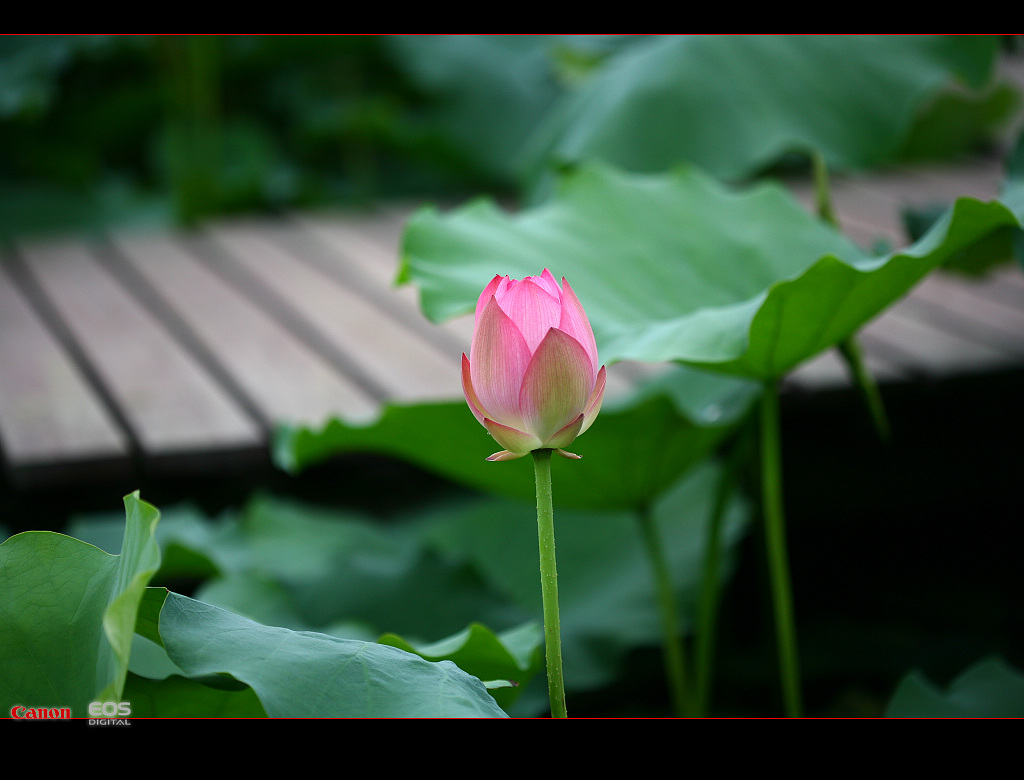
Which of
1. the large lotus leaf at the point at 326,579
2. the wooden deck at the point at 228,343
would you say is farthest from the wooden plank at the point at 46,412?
the large lotus leaf at the point at 326,579

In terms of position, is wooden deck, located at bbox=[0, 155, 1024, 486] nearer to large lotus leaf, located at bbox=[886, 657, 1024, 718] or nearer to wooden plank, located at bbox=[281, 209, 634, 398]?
wooden plank, located at bbox=[281, 209, 634, 398]

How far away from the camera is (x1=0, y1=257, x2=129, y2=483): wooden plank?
51.3 inches

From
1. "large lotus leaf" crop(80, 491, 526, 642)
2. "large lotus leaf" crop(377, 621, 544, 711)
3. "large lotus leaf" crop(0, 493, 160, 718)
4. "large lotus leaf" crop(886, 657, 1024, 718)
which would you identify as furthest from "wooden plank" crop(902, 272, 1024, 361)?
"large lotus leaf" crop(0, 493, 160, 718)

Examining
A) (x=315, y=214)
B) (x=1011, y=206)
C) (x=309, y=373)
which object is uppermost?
(x=315, y=214)

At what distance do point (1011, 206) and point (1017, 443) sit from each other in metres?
1.01

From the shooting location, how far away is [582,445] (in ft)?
3.13

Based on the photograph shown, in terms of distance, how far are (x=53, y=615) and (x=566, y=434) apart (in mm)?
318

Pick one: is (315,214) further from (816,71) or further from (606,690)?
(606,690)

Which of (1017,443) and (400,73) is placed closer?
(1017,443)

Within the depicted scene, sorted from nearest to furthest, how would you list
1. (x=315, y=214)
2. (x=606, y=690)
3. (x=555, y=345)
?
1. (x=555, y=345)
2. (x=606, y=690)
3. (x=315, y=214)

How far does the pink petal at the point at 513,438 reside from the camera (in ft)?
1.59

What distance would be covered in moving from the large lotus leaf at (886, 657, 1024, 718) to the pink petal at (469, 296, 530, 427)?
479mm

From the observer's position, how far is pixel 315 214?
8.37ft
